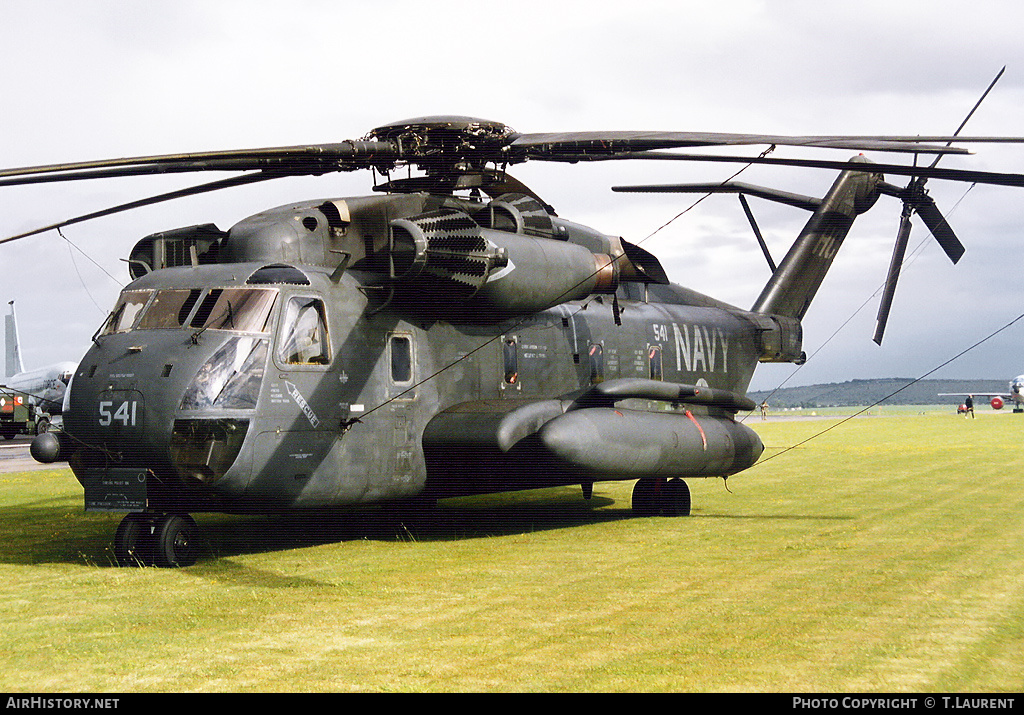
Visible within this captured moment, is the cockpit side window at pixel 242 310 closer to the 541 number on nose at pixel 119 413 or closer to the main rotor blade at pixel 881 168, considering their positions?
the 541 number on nose at pixel 119 413

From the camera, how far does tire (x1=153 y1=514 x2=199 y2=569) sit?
432 inches

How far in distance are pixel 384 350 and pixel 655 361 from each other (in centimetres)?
582

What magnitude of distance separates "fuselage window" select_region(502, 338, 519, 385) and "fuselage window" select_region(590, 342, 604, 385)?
164cm

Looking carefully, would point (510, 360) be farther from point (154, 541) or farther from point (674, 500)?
point (154, 541)

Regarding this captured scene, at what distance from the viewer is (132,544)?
11.1 meters

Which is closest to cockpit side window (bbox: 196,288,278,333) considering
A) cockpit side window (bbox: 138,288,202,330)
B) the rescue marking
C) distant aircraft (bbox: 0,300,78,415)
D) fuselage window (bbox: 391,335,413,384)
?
cockpit side window (bbox: 138,288,202,330)

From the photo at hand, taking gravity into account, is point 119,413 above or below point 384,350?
below

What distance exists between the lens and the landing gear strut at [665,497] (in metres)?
16.5

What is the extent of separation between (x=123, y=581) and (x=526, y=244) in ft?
20.7

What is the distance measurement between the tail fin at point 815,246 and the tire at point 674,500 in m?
5.14

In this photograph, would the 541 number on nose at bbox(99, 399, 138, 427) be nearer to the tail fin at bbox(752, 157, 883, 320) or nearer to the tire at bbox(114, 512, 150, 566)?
the tire at bbox(114, 512, 150, 566)

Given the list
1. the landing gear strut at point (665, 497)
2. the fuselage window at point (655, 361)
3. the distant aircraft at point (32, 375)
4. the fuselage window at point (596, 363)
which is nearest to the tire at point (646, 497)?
the landing gear strut at point (665, 497)

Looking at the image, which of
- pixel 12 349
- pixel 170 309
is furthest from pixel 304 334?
pixel 12 349
